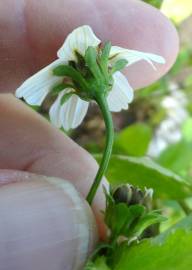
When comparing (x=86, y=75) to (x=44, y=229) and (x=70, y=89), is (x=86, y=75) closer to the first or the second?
(x=70, y=89)

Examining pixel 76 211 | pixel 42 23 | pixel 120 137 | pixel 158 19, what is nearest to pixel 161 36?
pixel 158 19

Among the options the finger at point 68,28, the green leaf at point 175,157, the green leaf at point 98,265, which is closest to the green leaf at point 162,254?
the green leaf at point 98,265

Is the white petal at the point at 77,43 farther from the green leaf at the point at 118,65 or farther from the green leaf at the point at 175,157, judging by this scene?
the green leaf at the point at 175,157

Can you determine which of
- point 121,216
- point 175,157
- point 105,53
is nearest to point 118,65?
point 105,53

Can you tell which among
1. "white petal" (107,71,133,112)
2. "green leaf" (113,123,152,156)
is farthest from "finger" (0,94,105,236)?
"green leaf" (113,123,152,156)

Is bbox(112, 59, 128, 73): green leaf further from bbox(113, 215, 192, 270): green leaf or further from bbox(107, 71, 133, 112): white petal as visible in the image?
bbox(113, 215, 192, 270): green leaf

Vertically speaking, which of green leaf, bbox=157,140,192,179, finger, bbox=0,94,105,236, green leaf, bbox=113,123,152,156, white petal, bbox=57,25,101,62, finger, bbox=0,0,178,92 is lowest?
green leaf, bbox=157,140,192,179
